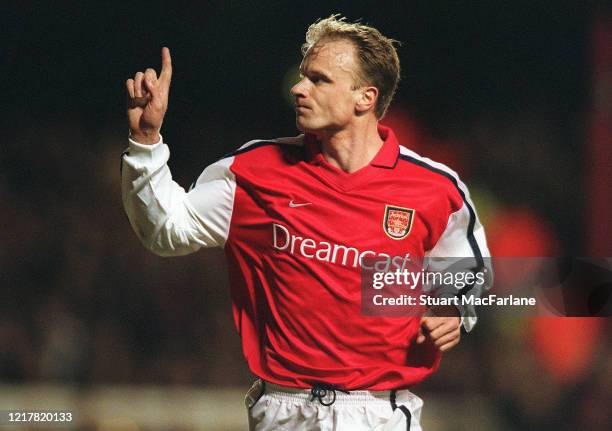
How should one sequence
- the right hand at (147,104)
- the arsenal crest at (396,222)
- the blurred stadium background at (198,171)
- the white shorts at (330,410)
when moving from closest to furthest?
the right hand at (147,104), the white shorts at (330,410), the arsenal crest at (396,222), the blurred stadium background at (198,171)

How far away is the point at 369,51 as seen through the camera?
3266 mm

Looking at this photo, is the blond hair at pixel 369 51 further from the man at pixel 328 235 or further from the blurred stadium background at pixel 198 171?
the blurred stadium background at pixel 198 171

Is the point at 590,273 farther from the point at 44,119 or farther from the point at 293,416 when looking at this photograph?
the point at 44,119

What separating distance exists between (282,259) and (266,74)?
87.7 inches

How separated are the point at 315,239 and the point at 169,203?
44 cm

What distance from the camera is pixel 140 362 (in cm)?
546

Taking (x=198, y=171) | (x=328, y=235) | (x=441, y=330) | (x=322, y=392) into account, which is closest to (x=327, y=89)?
(x=328, y=235)

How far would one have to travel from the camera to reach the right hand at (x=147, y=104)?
2855 mm

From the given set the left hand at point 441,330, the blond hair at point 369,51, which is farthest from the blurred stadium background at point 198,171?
the left hand at point 441,330

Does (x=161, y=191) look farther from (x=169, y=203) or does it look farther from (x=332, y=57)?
(x=332, y=57)

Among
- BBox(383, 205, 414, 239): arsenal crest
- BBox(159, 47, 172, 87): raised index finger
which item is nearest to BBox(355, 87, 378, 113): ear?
BBox(383, 205, 414, 239): arsenal crest

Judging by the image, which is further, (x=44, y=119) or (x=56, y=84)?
(x=44, y=119)

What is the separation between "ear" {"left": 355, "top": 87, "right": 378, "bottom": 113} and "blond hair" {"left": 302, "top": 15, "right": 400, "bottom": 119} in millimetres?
18

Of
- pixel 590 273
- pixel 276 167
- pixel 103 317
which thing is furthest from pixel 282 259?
pixel 103 317
